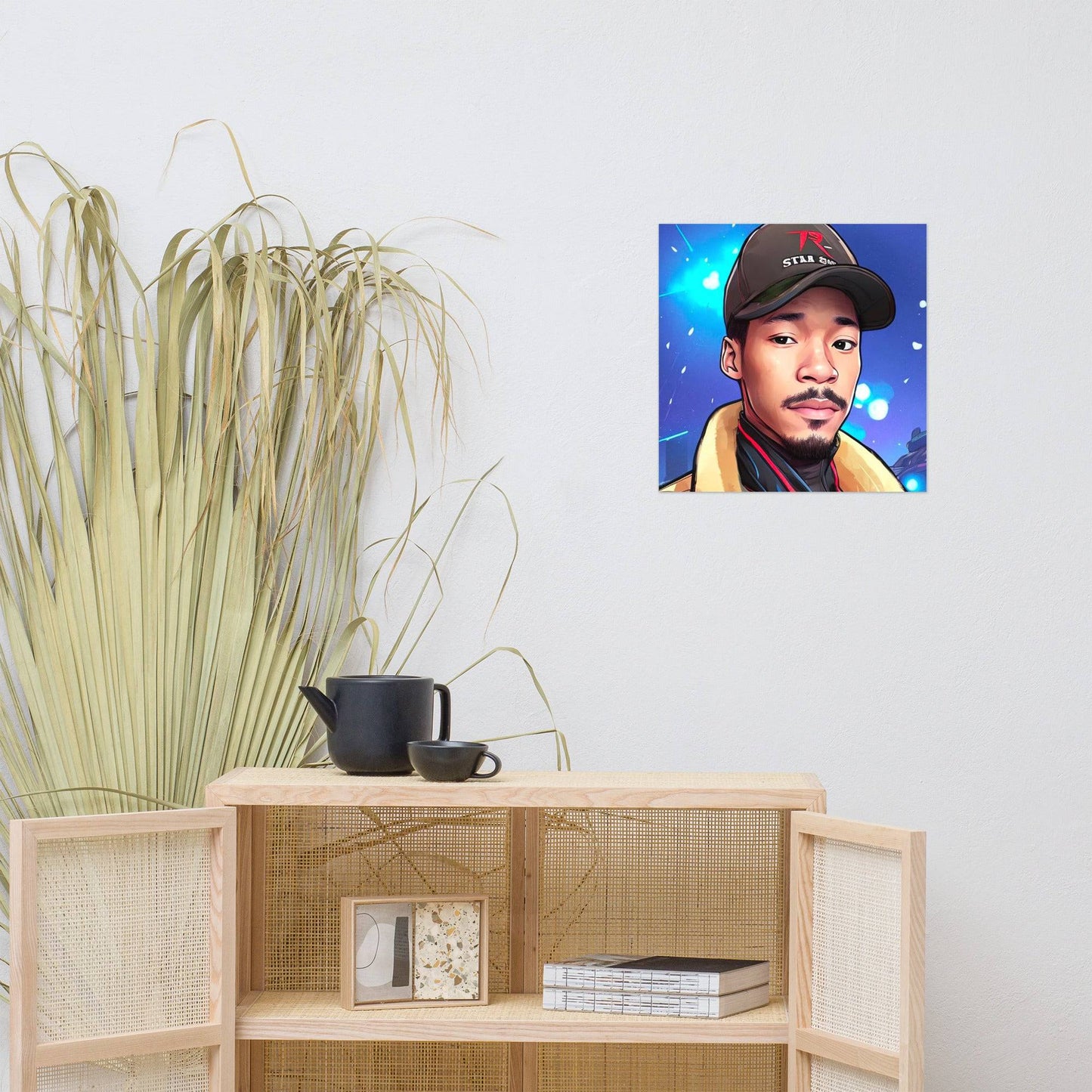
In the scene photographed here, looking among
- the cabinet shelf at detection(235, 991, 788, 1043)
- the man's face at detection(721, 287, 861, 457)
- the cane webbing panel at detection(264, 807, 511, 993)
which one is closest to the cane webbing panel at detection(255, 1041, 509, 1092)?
the cane webbing panel at detection(264, 807, 511, 993)

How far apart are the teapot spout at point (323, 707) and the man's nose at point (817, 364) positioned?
3.37ft

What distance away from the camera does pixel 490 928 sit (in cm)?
161

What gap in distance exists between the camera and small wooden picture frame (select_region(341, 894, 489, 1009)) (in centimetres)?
151

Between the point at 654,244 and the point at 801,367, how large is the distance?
1.13 feet

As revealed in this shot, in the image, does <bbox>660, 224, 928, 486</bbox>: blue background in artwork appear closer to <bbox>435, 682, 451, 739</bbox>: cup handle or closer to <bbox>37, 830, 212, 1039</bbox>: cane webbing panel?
<bbox>435, 682, 451, 739</bbox>: cup handle

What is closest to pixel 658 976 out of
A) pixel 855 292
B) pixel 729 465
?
pixel 729 465

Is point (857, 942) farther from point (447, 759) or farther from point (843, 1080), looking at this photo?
point (447, 759)

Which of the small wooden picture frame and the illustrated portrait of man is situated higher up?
the illustrated portrait of man

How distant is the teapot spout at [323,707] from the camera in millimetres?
1500

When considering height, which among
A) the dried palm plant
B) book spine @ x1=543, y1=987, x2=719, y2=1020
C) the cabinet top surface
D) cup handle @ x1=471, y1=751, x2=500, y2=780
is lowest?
book spine @ x1=543, y1=987, x2=719, y2=1020

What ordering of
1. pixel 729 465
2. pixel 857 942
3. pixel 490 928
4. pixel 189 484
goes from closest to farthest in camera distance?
pixel 857 942 → pixel 490 928 → pixel 189 484 → pixel 729 465

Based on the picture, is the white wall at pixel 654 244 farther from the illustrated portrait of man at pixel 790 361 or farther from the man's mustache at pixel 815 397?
the man's mustache at pixel 815 397

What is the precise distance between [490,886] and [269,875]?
33 cm

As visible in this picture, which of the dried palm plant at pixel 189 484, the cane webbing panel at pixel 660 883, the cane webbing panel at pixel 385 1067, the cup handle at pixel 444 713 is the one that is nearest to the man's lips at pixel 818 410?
the dried palm plant at pixel 189 484
